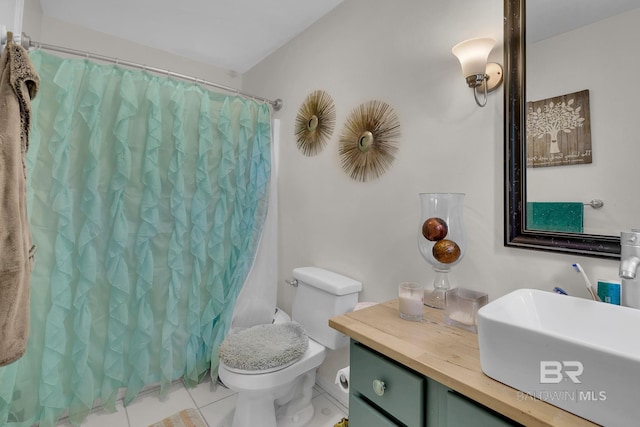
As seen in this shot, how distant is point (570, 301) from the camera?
0.79m

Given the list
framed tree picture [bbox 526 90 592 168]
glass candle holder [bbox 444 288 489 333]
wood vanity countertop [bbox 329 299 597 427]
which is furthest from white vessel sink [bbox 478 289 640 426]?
framed tree picture [bbox 526 90 592 168]

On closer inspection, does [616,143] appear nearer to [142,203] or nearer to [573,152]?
[573,152]

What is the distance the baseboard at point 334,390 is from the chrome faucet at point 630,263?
4.54 feet

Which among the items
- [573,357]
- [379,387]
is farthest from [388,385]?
[573,357]

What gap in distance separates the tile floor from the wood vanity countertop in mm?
955

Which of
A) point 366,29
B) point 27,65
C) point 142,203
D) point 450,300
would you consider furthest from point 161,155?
point 450,300

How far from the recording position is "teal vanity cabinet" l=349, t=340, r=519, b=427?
65 cm

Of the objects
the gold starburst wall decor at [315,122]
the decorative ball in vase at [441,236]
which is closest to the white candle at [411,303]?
the decorative ball in vase at [441,236]

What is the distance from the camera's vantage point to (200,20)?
1939 mm

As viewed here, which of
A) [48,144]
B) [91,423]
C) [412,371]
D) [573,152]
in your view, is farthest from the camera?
[91,423]

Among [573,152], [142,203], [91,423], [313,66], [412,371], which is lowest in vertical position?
[91,423]

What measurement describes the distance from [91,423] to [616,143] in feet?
8.31

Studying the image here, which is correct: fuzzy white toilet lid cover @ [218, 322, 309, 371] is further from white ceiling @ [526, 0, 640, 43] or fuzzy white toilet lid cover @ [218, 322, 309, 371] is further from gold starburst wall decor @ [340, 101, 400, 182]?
white ceiling @ [526, 0, 640, 43]

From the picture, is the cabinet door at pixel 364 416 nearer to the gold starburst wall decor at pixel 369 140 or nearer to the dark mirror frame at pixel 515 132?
the dark mirror frame at pixel 515 132
